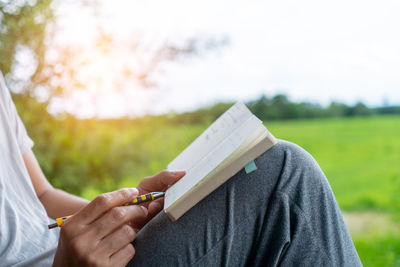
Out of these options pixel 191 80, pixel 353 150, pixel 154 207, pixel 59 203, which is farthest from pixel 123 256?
pixel 353 150

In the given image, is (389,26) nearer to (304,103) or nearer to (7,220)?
(304,103)

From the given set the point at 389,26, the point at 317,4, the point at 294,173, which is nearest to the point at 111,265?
the point at 294,173

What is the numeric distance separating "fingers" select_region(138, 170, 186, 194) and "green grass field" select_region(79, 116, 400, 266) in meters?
2.00

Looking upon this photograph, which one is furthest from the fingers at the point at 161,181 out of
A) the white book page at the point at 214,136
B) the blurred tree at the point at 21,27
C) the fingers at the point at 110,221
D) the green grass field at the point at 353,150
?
the green grass field at the point at 353,150

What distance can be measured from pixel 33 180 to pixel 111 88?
6.26 ft

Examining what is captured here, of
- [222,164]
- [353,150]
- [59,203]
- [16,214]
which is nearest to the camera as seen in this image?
[222,164]

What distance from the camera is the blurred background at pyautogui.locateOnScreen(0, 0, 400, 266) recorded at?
2512mm

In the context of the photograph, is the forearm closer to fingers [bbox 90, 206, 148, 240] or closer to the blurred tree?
fingers [bbox 90, 206, 148, 240]

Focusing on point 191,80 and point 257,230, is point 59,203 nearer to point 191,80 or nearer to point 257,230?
point 257,230

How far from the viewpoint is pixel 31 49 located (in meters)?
Result: 2.43

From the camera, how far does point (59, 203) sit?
90 cm

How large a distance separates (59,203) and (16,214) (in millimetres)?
171

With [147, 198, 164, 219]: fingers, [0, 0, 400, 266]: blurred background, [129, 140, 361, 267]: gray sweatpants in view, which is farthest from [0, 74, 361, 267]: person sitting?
[0, 0, 400, 266]: blurred background

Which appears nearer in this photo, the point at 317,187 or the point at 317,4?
the point at 317,187
